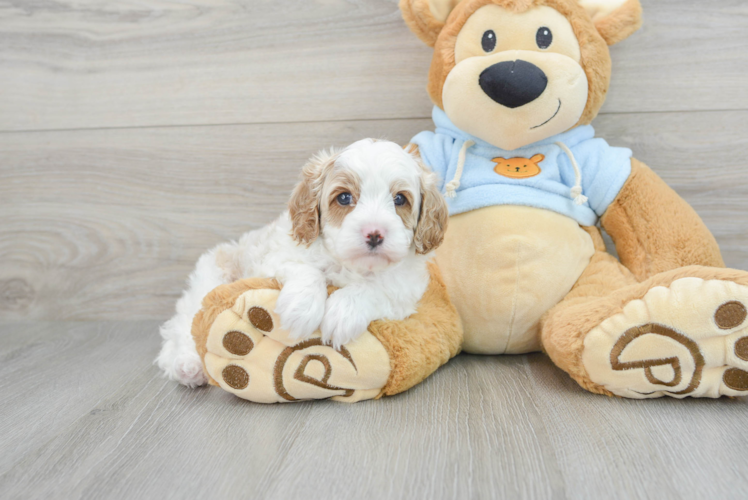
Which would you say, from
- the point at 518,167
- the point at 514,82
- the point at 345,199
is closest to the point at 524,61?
the point at 514,82

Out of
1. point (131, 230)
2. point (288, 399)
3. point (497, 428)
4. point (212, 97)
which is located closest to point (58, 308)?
point (131, 230)

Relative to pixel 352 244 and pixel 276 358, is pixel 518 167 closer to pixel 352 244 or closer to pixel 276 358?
pixel 352 244

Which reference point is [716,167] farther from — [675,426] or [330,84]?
[330,84]

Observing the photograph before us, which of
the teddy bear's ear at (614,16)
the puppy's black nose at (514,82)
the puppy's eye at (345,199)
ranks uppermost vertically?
the teddy bear's ear at (614,16)

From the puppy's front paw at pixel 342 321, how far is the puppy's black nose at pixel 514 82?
2.21ft

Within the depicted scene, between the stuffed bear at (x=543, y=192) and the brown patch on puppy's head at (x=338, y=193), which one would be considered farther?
the stuffed bear at (x=543, y=192)

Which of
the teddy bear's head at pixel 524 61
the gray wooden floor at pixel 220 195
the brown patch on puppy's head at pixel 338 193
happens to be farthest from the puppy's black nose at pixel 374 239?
the teddy bear's head at pixel 524 61

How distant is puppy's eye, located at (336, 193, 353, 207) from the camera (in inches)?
49.9

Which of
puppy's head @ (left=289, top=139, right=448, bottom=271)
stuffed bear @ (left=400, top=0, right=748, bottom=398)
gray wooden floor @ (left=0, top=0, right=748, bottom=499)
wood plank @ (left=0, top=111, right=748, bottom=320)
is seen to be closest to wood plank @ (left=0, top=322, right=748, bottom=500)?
gray wooden floor @ (left=0, top=0, right=748, bottom=499)

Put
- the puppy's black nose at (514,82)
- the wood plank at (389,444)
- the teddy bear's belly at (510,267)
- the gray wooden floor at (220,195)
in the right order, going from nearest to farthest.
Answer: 1. the wood plank at (389,444)
2. the gray wooden floor at (220,195)
3. the puppy's black nose at (514,82)
4. the teddy bear's belly at (510,267)

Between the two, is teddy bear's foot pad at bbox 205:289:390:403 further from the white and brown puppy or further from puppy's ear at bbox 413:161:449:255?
puppy's ear at bbox 413:161:449:255

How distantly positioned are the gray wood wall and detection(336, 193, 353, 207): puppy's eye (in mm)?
729

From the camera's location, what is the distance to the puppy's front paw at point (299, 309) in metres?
1.20

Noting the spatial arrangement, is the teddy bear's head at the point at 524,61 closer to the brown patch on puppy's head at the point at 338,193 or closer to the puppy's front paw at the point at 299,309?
the brown patch on puppy's head at the point at 338,193
